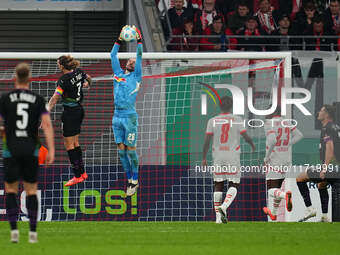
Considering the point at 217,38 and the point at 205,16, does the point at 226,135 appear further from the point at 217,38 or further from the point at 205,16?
the point at 205,16

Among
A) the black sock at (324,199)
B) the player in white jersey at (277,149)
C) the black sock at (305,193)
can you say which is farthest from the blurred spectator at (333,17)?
the black sock at (305,193)

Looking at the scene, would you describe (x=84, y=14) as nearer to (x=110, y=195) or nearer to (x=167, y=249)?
(x=110, y=195)

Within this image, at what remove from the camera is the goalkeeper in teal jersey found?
1580 cm

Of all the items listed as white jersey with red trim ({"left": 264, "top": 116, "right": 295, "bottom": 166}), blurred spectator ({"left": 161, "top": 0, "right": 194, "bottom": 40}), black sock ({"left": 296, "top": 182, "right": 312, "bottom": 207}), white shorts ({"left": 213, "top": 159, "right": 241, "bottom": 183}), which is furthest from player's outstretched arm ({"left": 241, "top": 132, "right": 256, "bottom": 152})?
blurred spectator ({"left": 161, "top": 0, "right": 194, "bottom": 40})

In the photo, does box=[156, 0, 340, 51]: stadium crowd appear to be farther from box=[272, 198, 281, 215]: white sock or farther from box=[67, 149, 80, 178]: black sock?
box=[67, 149, 80, 178]: black sock

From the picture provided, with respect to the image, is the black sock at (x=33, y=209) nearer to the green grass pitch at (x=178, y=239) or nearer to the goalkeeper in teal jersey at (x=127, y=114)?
the green grass pitch at (x=178, y=239)

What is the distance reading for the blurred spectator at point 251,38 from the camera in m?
23.1

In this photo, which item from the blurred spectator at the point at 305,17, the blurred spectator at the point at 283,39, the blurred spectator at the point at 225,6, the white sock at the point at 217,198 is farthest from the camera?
the blurred spectator at the point at 225,6

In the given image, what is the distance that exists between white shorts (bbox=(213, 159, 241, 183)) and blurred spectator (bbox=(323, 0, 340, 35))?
802cm

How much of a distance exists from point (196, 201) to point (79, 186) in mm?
2208

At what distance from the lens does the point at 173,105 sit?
18.1m

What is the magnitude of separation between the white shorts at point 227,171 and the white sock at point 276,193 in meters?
0.75

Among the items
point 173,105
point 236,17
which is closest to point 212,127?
point 173,105

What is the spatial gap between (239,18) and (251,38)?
0.75 metres
